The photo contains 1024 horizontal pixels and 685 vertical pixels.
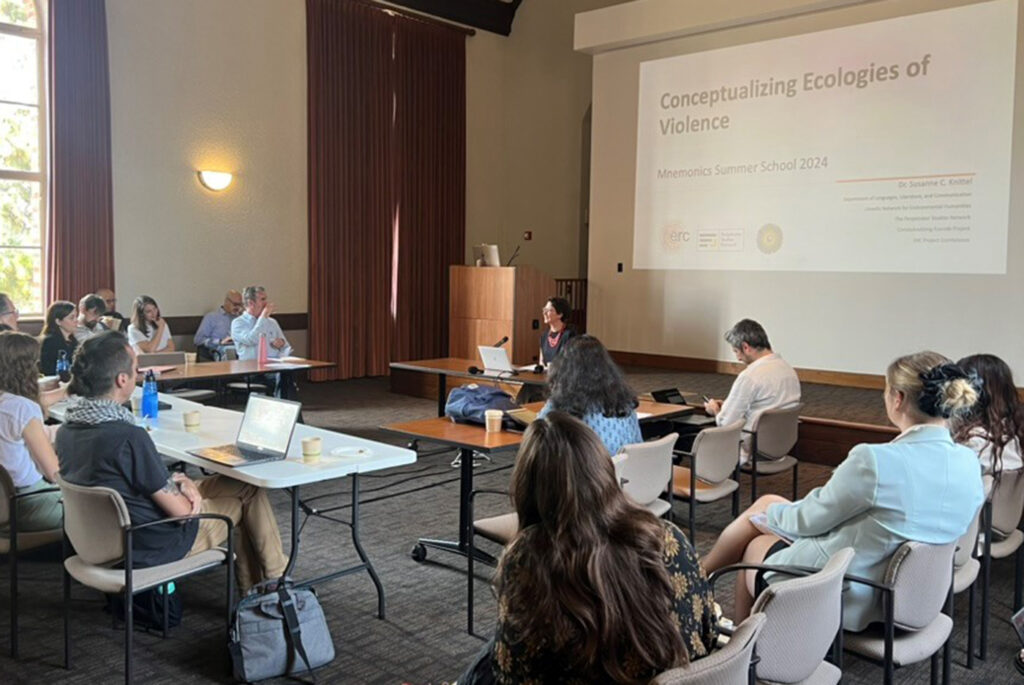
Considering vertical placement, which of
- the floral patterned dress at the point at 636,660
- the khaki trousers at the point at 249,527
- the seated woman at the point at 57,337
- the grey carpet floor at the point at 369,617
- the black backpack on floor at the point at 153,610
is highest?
the seated woman at the point at 57,337

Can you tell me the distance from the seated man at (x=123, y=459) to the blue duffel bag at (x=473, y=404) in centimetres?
145

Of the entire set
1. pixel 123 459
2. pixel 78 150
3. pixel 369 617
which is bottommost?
pixel 369 617

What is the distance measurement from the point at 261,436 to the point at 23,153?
597cm

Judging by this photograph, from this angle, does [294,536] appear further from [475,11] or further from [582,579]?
[475,11]

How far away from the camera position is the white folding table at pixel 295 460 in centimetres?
296

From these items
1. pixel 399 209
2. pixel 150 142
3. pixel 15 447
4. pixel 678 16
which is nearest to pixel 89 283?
pixel 150 142

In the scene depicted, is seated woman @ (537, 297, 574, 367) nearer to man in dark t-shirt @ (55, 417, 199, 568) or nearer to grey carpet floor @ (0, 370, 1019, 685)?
grey carpet floor @ (0, 370, 1019, 685)

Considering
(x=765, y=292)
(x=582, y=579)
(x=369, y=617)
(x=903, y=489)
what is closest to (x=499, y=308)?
(x=765, y=292)

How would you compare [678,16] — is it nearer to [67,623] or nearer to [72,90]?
[72,90]

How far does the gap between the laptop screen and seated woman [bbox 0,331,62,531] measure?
0.69 m

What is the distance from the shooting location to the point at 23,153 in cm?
773

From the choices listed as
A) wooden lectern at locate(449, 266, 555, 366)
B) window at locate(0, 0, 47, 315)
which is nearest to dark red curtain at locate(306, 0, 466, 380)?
wooden lectern at locate(449, 266, 555, 366)

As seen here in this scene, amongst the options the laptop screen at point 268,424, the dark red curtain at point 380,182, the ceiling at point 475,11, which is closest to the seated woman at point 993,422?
the laptop screen at point 268,424

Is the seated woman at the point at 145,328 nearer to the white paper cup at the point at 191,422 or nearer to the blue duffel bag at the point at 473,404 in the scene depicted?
the white paper cup at the point at 191,422
